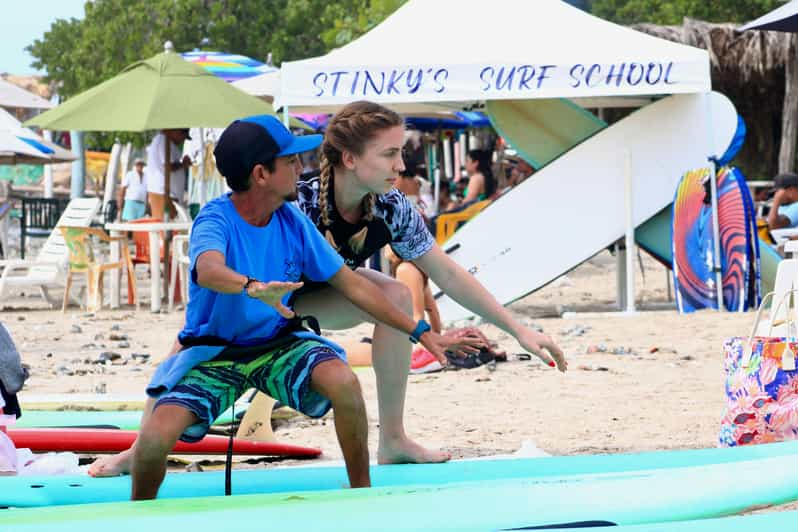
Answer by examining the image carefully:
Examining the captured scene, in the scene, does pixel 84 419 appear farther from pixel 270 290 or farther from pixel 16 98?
pixel 16 98

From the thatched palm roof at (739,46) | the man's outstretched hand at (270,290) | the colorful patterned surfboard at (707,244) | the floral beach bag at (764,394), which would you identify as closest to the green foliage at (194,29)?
the thatched palm roof at (739,46)

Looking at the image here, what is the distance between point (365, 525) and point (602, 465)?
51.7 inches

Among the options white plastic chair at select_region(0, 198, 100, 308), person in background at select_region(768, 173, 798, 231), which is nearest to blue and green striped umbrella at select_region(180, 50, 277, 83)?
white plastic chair at select_region(0, 198, 100, 308)

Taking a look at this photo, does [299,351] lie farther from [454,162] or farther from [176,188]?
[454,162]

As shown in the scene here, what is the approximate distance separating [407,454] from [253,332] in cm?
103

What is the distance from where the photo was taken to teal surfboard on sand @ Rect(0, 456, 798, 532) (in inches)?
132

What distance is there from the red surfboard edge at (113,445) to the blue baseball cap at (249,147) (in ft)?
5.46

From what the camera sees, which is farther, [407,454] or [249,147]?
[407,454]

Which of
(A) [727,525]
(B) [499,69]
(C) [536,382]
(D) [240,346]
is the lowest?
(C) [536,382]

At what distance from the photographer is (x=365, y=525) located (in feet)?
11.1

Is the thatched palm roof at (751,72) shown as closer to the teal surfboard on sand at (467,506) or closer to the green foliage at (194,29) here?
the green foliage at (194,29)

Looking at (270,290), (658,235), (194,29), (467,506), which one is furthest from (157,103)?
(194,29)

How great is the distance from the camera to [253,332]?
151 inches

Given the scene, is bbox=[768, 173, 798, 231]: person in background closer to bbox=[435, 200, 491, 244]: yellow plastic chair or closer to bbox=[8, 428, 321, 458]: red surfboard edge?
bbox=[435, 200, 491, 244]: yellow plastic chair
